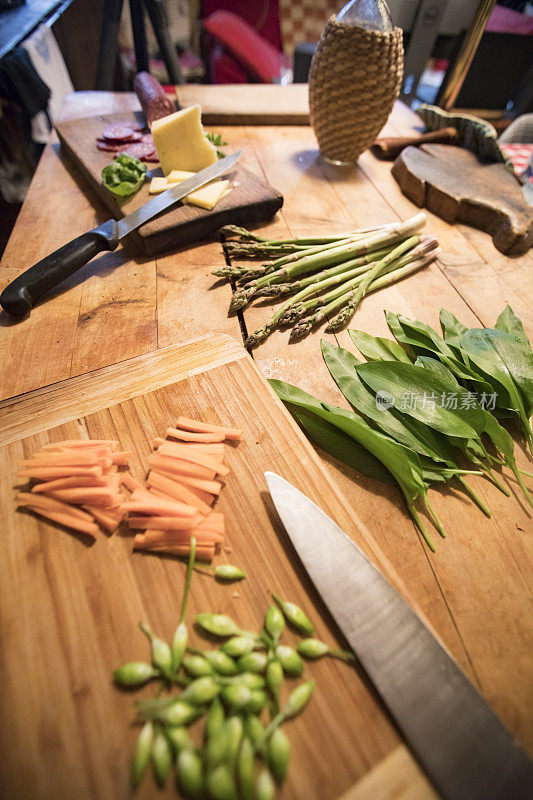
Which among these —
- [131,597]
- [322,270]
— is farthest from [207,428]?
[322,270]

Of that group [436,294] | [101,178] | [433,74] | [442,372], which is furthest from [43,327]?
[433,74]

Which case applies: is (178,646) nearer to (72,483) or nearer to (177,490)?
(177,490)

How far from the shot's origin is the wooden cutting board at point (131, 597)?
66cm

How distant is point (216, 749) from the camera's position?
2.05ft

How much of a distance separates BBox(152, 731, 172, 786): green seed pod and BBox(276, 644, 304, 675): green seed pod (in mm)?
221

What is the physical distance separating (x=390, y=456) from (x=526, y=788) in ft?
1.95

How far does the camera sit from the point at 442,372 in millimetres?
1160

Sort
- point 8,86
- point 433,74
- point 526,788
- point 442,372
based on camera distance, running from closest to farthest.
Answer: point 526,788, point 442,372, point 8,86, point 433,74

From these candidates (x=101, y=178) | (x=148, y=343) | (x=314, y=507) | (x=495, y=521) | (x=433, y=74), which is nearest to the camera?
(x=314, y=507)

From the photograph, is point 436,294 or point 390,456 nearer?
point 390,456

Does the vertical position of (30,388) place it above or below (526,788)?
below

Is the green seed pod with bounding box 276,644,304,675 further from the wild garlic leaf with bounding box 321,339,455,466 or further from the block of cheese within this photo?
the block of cheese

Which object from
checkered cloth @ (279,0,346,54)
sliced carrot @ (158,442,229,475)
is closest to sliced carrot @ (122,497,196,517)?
sliced carrot @ (158,442,229,475)

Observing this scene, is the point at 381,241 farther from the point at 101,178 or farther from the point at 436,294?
the point at 101,178
